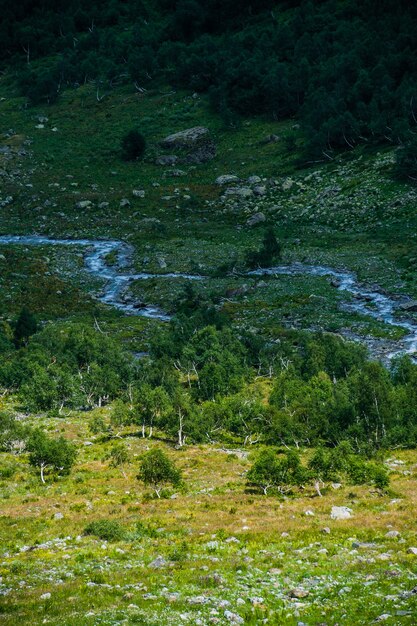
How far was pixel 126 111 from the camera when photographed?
14588cm

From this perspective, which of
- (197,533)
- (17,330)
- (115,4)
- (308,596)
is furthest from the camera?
(115,4)

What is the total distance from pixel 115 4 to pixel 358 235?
13347cm

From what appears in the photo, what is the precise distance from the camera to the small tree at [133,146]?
418ft

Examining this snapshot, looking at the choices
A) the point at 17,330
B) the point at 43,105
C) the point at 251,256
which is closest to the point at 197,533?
the point at 17,330

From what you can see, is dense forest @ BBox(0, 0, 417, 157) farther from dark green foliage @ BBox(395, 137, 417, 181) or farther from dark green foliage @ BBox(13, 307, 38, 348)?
dark green foliage @ BBox(13, 307, 38, 348)

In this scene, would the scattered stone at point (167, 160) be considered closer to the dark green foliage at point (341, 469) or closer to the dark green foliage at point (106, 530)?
the dark green foliage at point (341, 469)

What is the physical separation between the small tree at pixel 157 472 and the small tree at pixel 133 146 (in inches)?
3987

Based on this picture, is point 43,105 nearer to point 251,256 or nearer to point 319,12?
point 319,12

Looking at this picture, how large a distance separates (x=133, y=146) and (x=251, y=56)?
120 feet

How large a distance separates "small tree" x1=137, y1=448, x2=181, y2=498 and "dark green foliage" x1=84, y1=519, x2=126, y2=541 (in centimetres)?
749

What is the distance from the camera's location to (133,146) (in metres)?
128

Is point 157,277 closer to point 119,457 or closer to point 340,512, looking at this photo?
point 119,457

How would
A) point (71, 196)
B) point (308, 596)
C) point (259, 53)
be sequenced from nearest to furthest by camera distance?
point (308, 596)
point (71, 196)
point (259, 53)

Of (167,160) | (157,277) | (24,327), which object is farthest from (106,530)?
(167,160)
